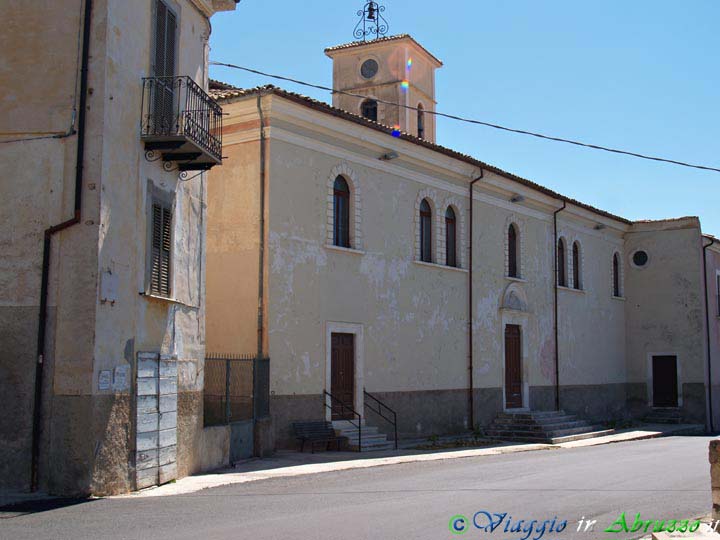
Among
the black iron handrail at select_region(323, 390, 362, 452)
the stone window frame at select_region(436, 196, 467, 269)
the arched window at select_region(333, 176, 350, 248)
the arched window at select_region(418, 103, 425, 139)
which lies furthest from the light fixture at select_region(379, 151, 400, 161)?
the arched window at select_region(418, 103, 425, 139)

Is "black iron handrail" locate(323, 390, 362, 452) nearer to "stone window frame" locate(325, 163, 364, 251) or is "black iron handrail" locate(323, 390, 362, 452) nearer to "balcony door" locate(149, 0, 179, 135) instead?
"stone window frame" locate(325, 163, 364, 251)

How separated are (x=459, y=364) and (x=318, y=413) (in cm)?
655

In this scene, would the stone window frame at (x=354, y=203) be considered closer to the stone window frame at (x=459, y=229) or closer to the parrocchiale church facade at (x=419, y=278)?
the parrocchiale church facade at (x=419, y=278)

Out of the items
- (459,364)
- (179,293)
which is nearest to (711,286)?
(459,364)

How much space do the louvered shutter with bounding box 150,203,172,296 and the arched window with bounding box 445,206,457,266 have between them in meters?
12.0

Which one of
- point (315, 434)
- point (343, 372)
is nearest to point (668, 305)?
point (343, 372)

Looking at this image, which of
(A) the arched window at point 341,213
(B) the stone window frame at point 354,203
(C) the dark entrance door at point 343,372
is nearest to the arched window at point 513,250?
(B) the stone window frame at point 354,203

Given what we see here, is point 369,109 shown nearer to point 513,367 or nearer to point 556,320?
point 556,320

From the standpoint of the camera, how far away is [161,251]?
46.3 feet

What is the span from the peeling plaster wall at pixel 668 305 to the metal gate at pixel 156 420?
2534 centimetres

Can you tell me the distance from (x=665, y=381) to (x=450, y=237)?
1457 centimetres

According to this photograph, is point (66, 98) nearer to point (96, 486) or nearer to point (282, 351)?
point (96, 486)

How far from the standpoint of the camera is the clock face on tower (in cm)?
3750

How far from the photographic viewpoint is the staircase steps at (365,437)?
19.4 metres
